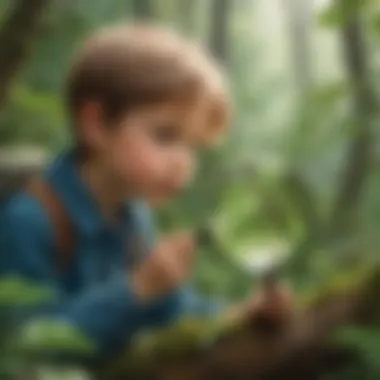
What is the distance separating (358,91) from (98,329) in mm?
368

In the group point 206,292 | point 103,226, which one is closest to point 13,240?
point 103,226

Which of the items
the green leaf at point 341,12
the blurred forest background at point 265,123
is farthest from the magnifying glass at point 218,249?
the green leaf at point 341,12

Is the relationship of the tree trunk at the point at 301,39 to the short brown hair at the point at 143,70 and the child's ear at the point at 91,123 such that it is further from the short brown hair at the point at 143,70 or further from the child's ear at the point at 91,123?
the child's ear at the point at 91,123

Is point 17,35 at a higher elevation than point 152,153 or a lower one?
higher

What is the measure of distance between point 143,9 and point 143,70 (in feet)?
0.21

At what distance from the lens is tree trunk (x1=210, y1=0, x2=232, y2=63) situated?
113 cm

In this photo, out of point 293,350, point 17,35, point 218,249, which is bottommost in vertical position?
point 293,350

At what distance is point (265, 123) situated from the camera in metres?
1.13

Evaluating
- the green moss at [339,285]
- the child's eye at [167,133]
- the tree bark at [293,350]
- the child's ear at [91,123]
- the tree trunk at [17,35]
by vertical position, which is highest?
the tree trunk at [17,35]

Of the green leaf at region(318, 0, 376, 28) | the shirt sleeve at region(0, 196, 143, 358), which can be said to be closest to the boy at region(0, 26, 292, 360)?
the shirt sleeve at region(0, 196, 143, 358)

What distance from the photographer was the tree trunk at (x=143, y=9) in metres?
1.12

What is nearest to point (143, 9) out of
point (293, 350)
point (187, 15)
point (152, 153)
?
point (187, 15)

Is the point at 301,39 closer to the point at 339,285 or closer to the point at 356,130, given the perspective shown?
the point at 356,130

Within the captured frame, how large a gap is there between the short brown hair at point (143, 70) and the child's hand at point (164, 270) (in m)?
0.15
